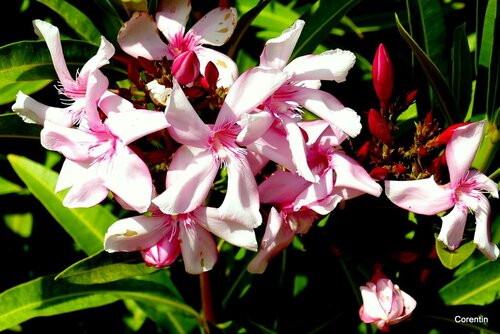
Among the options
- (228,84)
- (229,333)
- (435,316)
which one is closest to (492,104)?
(435,316)

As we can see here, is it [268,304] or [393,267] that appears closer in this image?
[393,267]

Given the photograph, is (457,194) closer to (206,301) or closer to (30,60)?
(206,301)

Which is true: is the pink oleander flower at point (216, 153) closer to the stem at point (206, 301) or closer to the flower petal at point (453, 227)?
the flower petal at point (453, 227)

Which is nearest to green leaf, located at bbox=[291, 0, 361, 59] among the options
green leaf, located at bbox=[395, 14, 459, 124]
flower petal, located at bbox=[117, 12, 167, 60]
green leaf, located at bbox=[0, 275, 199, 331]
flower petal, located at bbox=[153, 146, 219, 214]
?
green leaf, located at bbox=[395, 14, 459, 124]

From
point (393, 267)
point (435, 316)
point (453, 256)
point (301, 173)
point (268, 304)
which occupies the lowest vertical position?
point (268, 304)

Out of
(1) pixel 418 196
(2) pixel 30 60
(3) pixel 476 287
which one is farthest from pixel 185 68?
(3) pixel 476 287

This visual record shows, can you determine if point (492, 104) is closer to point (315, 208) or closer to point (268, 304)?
point (315, 208)

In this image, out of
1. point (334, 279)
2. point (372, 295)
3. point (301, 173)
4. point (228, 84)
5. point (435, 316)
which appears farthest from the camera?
point (334, 279)
